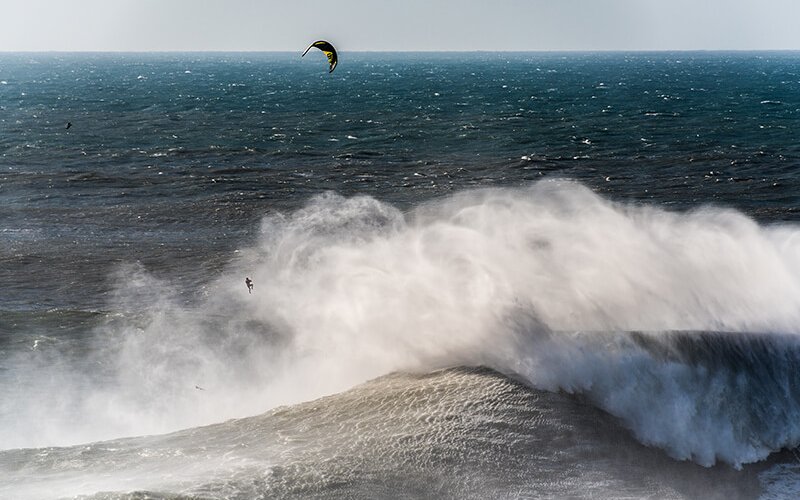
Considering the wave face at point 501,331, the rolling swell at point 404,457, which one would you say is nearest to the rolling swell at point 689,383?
the wave face at point 501,331

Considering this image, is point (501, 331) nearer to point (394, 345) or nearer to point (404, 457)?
point (394, 345)

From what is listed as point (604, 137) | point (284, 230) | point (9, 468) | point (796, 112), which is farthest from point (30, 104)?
point (9, 468)

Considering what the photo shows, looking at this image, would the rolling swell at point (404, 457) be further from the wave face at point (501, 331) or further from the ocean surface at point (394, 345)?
the wave face at point (501, 331)

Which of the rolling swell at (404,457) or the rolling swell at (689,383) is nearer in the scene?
the rolling swell at (404,457)

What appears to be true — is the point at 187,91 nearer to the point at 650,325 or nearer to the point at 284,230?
the point at 284,230

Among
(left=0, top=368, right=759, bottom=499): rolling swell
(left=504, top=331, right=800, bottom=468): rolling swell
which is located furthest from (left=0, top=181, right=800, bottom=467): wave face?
(left=0, top=368, right=759, bottom=499): rolling swell

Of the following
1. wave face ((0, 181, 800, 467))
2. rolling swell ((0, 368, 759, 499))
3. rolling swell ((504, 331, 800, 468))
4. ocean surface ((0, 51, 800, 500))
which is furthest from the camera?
wave face ((0, 181, 800, 467))

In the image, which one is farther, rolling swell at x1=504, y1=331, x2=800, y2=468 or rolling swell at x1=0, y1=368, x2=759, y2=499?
rolling swell at x1=504, y1=331, x2=800, y2=468

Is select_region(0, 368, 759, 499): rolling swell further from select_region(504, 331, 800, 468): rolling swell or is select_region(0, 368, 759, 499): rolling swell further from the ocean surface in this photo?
select_region(504, 331, 800, 468): rolling swell
